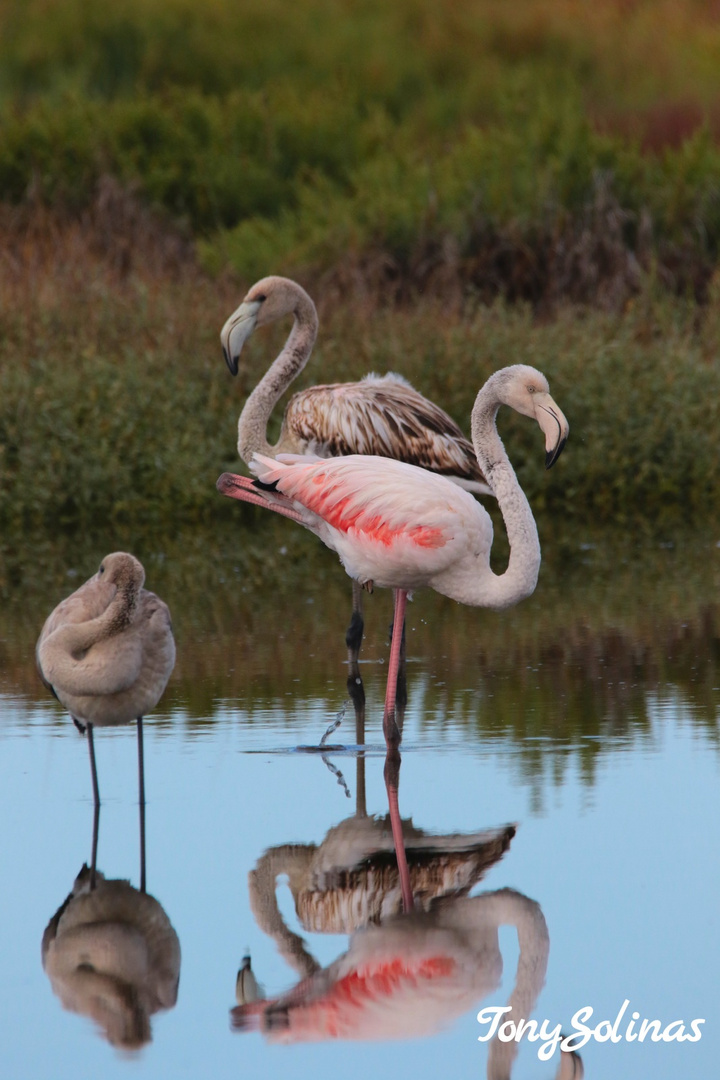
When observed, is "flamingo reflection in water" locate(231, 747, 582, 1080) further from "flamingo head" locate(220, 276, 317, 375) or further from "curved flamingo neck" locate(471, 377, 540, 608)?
"flamingo head" locate(220, 276, 317, 375)

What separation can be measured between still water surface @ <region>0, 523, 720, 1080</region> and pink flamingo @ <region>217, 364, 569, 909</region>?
0.46 m

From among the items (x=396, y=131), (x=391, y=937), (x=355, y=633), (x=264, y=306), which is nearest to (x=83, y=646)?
(x=391, y=937)

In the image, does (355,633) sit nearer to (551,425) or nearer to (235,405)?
(551,425)

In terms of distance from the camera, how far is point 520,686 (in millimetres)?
7172

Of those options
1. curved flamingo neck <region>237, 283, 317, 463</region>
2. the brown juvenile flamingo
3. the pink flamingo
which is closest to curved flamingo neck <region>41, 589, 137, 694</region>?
the brown juvenile flamingo

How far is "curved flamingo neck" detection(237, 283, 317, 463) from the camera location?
8523 millimetres

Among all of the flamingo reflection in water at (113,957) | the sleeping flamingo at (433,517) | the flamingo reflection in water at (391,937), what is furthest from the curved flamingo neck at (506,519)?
the flamingo reflection in water at (113,957)

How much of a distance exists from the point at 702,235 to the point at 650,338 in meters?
2.81

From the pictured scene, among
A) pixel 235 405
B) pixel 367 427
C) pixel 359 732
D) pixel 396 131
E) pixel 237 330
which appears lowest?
pixel 359 732

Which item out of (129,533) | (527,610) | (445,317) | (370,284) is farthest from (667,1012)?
(370,284)

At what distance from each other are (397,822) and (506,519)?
4.06 feet

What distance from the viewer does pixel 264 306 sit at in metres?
8.95

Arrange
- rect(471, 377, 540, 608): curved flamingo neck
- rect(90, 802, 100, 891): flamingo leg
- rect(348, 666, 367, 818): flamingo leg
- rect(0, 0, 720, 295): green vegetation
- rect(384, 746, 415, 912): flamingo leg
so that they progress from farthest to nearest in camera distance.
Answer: rect(0, 0, 720, 295): green vegetation → rect(471, 377, 540, 608): curved flamingo neck → rect(348, 666, 367, 818): flamingo leg → rect(90, 802, 100, 891): flamingo leg → rect(384, 746, 415, 912): flamingo leg

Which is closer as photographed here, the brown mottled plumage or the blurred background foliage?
the brown mottled plumage
